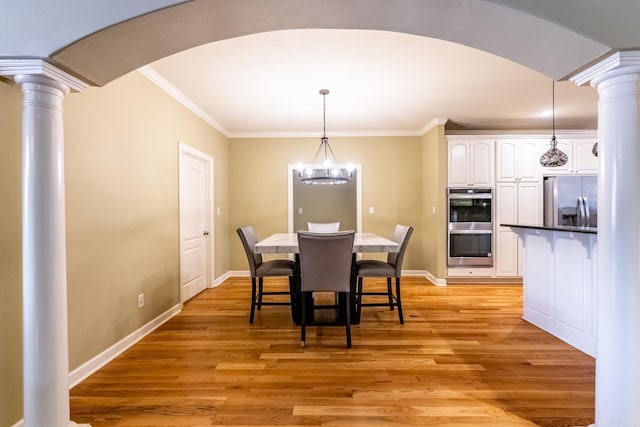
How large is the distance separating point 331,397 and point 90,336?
168 centimetres

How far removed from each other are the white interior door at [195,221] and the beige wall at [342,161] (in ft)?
2.98

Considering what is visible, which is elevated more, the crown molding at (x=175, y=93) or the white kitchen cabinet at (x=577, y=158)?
the crown molding at (x=175, y=93)

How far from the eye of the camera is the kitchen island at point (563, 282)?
94.0 inches

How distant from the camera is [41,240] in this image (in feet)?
4.61

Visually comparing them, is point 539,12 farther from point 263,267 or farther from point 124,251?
point 124,251

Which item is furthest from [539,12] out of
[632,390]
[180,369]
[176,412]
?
[180,369]

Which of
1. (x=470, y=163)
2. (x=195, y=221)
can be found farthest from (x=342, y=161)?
(x=195, y=221)

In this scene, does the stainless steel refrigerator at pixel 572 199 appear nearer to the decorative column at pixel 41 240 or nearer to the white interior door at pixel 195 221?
the white interior door at pixel 195 221

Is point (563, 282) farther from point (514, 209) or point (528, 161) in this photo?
point (528, 161)

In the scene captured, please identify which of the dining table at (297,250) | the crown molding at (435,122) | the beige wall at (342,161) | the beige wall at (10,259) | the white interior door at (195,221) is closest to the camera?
the beige wall at (10,259)

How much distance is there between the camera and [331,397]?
6.14 ft

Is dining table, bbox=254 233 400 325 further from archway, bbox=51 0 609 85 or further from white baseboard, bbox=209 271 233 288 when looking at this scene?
white baseboard, bbox=209 271 233 288

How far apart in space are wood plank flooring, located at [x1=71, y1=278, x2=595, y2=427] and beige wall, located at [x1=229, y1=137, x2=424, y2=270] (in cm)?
221

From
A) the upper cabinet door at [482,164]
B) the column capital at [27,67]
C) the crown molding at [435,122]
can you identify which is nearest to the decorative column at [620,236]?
the column capital at [27,67]
